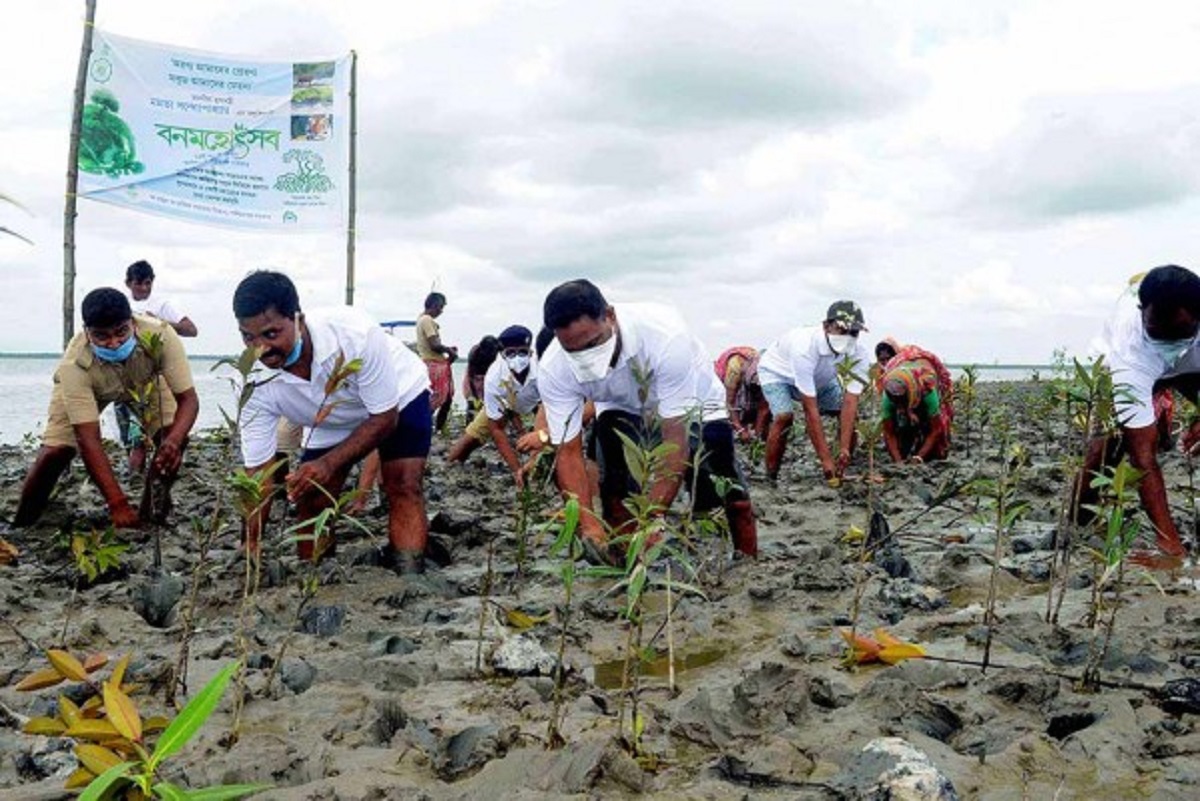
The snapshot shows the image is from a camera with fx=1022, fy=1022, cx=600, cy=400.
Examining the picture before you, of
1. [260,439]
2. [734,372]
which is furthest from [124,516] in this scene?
[734,372]

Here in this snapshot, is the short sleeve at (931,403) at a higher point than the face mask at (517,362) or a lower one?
lower

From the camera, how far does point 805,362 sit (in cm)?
854

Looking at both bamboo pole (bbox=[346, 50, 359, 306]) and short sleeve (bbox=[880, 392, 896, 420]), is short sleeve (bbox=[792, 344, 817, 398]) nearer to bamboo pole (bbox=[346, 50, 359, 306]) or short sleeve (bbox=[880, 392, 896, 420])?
short sleeve (bbox=[880, 392, 896, 420])

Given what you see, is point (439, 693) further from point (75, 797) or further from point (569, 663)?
point (75, 797)

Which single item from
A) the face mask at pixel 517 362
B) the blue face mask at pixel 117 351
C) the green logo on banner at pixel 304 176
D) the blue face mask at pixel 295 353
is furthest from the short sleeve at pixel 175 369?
the green logo on banner at pixel 304 176

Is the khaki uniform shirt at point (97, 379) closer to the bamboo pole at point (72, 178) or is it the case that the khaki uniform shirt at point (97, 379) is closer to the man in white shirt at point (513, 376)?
the man in white shirt at point (513, 376)

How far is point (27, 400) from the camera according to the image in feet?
94.3

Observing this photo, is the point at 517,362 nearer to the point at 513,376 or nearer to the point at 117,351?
the point at 513,376

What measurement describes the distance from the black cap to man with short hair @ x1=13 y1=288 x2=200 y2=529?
256 cm

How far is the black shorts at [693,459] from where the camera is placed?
17.1 feet

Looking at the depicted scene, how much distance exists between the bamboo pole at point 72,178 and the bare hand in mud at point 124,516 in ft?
16.3

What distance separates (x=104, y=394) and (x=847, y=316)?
551 cm

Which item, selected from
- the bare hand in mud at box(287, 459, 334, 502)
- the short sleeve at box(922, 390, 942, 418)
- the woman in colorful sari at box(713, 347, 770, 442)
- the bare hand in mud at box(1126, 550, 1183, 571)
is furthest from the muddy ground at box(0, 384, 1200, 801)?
the woman in colorful sari at box(713, 347, 770, 442)

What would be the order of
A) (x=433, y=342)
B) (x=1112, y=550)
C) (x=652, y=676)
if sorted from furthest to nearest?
(x=433, y=342) < (x=652, y=676) < (x=1112, y=550)
